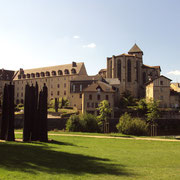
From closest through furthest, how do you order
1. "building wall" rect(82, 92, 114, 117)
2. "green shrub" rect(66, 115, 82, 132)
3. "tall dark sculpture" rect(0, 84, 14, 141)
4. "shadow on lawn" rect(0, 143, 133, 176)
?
"shadow on lawn" rect(0, 143, 133, 176), "tall dark sculpture" rect(0, 84, 14, 141), "green shrub" rect(66, 115, 82, 132), "building wall" rect(82, 92, 114, 117)

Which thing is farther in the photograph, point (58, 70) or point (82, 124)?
point (58, 70)

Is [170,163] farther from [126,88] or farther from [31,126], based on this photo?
[126,88]

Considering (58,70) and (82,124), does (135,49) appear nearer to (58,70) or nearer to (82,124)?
(58,70)

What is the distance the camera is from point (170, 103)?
5422cm

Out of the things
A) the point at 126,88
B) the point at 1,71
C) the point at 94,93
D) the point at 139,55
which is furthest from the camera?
the point at 1,71

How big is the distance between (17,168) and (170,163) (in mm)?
8130

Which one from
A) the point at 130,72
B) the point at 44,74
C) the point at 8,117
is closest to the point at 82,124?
the point at 8,117

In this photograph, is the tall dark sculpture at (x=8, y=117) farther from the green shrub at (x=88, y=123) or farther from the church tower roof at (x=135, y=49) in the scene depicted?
the church tower roof at (x=135, y=49)

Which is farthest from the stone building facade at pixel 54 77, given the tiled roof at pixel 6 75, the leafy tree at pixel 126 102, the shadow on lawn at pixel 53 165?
the shadow on lawn at pixel 53 165

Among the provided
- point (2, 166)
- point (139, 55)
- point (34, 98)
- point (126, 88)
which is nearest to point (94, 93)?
point (126, 88)

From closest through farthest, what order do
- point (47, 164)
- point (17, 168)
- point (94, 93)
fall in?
1. point (17, 168)
2. point (47, 164)
3. point (94, 93)

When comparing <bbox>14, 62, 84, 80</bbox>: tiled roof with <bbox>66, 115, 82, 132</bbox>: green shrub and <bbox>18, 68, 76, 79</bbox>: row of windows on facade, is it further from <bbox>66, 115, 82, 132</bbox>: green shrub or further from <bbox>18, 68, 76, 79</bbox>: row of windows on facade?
<bbox>66, 115, 82, 132</bbox>: green shrub

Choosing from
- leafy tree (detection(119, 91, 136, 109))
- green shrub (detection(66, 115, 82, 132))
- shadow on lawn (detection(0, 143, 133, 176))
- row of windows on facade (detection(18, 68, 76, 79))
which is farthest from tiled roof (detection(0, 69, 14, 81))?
shadow on lawn (detection(0, 143, 133, 176))

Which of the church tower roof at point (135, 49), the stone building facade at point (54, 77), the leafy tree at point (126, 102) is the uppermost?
the church tower roof at point (135, 49)
